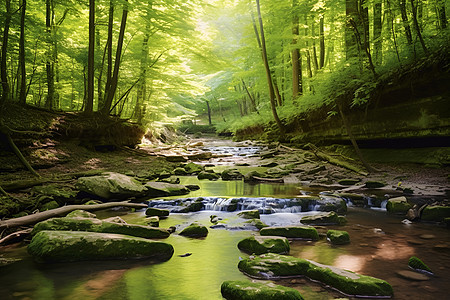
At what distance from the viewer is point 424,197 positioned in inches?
231

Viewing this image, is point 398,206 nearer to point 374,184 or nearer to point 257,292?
point 374,184

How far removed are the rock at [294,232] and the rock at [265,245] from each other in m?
0.52

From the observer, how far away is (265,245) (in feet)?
12.8

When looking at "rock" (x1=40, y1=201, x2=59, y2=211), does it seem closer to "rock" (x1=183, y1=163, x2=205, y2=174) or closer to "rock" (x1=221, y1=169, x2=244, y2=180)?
"rock" (x1=221, y1=169, x2=244, y2=180)

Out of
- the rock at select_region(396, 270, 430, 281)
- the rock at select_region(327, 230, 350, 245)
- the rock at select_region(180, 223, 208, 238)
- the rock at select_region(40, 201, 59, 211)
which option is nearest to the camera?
the rock at select_region(396, 270, 430, 281)

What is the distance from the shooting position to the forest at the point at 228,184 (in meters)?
3.29

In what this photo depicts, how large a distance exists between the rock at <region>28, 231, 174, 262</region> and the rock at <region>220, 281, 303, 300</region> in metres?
1.38

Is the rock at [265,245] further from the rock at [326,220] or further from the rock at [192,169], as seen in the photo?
the rock at [192,169]

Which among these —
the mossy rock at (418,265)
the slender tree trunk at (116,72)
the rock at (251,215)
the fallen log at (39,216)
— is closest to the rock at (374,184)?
the rock at (251,215)

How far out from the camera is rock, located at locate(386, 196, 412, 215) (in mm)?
5539

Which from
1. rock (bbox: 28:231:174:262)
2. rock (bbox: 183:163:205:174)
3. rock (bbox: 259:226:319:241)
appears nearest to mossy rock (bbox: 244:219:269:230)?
rock (bbox: 259:226:319:241)

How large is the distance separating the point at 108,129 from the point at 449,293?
11469mm

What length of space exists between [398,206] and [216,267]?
404cm

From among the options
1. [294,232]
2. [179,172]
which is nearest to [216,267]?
[294,232]
